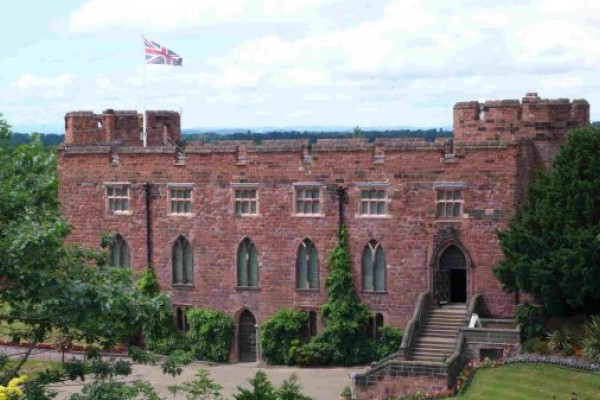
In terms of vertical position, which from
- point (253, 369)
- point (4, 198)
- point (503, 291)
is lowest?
point (253, 369)

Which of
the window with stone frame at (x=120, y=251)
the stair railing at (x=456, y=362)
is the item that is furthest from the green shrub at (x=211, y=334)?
the stair railing at (x=456, y=362)

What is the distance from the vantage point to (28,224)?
22656mm

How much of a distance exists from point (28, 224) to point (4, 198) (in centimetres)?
94

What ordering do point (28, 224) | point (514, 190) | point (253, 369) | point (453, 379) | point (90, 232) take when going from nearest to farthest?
1. point (28, 224)
2. point (453, 379)
3. point (514, 190)
4. point (253, 369)
5. point (90, 232)

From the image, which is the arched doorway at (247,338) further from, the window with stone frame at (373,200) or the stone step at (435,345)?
the stone step at (435,345)

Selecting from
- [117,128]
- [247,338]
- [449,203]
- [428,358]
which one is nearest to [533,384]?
[428,358]

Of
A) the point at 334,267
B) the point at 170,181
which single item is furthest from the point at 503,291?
the point at 170,181

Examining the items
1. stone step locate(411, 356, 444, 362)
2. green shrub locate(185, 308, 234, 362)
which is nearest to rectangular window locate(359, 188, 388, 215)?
stone step locate(411, 356, 444, 362)

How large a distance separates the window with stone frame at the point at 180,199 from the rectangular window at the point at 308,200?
412cm

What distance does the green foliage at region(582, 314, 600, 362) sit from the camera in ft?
112

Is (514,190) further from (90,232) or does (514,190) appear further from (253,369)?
(90,232)

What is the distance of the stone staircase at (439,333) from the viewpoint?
37406mm

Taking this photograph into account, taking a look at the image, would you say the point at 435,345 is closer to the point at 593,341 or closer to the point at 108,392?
the point at 593,341

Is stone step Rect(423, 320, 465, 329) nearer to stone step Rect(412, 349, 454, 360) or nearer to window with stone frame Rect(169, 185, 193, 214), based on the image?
stone step Rect(412, 349, 454, 360)
